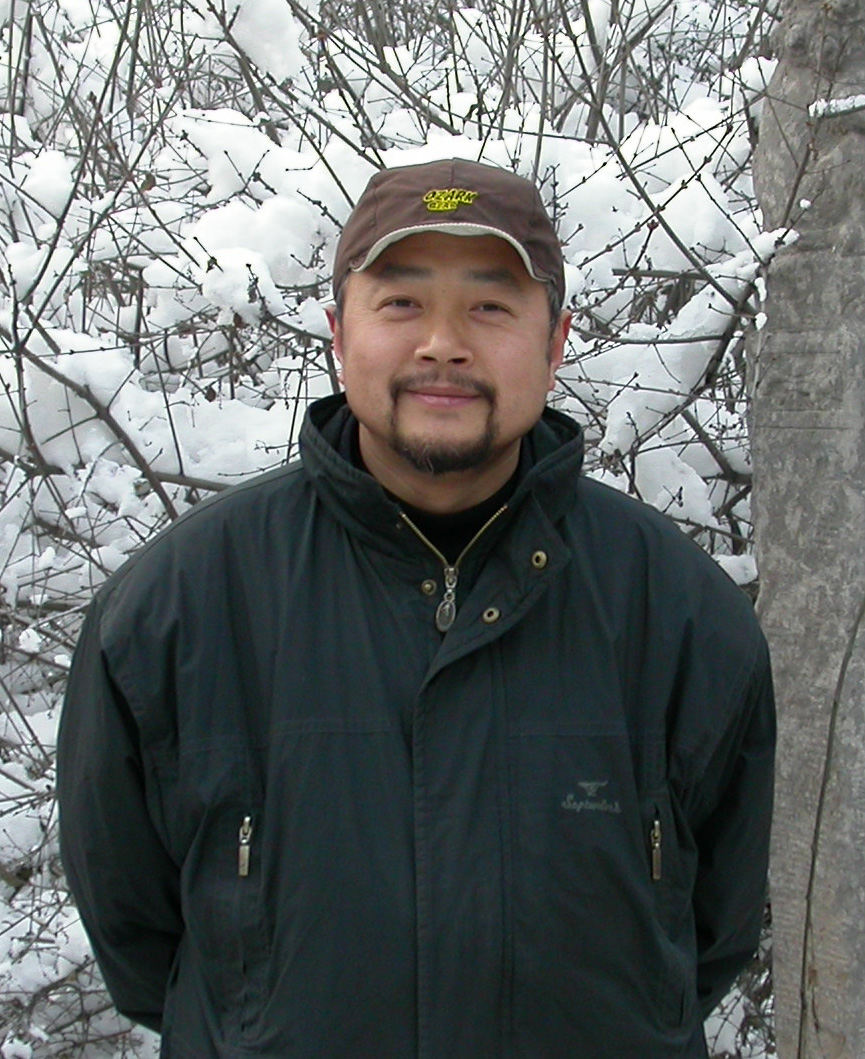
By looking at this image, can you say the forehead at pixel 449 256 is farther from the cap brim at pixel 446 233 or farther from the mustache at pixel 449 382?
the mustache at pixel 449 382

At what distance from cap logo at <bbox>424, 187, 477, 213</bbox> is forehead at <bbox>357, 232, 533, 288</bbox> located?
0.12ft

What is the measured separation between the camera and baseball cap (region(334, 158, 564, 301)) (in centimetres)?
176

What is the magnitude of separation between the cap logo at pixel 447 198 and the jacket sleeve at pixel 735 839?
0.79 meters

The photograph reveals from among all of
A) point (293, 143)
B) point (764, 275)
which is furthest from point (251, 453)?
point (764, 275)

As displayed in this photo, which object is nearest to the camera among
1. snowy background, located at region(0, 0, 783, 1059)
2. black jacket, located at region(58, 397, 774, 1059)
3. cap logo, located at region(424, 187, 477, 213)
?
black jacket, located at region(58, 397, 774, 1059)

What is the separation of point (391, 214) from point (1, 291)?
2.26 m

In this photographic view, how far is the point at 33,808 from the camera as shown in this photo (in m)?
3.62

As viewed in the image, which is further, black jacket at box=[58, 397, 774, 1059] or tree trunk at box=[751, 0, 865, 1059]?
tree trunk at box=[751, 0, 865, 1059]

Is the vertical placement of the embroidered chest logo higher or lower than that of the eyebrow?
lower

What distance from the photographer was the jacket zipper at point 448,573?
5.71 ft

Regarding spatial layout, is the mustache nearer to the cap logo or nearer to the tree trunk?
the cap logo

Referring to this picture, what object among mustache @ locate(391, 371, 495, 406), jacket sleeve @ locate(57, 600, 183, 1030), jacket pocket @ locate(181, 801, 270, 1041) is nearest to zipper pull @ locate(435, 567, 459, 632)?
mustache @ locate(391, 371, 495, 406)

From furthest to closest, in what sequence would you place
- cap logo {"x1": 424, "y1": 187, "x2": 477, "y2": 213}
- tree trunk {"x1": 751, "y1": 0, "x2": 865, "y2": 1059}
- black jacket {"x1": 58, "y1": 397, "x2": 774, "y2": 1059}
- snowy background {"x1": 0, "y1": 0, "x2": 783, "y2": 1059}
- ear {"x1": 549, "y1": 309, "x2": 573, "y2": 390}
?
snowy background {"x1": 0, "y1": 0, "x2": 783, "y2": 1059} → tree trunk {"x1": 751, "y1": 0, "x2": 865, "y2": 1059} → ear {"x1": 549, "y1": 309, "x2": 573, "y2": 390} → cap logo {"x1": 424, "y1": 187, "x2": 477, "y2": 213} → black jacket {"x1": 58, "y1": 397, "x2": 774, "y2": 1059}

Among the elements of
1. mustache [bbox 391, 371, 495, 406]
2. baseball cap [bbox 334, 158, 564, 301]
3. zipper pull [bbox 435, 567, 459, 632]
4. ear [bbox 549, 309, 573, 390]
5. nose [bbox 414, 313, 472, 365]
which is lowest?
zipper pull [bbox 435, 567, 459, 632]
